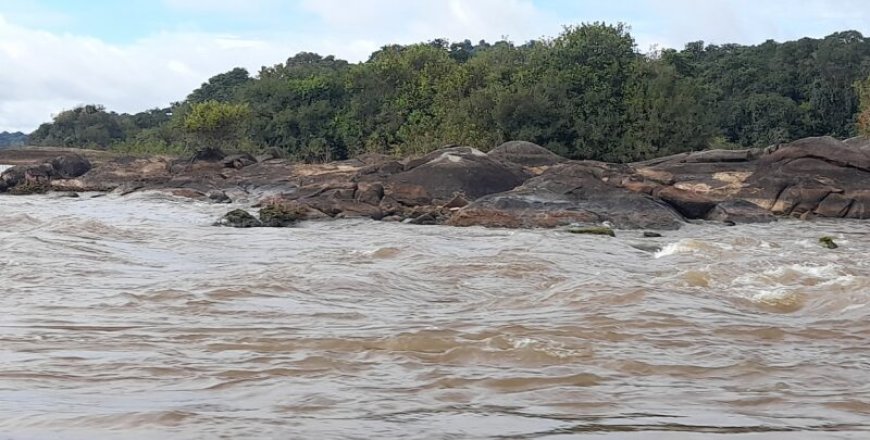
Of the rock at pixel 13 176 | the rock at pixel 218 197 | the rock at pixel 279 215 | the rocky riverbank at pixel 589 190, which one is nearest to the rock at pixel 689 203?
the rocky riverbank at pixel 589 190

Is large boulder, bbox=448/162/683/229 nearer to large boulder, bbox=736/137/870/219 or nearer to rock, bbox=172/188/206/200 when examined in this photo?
large boulder, bbox=736/137/870/219

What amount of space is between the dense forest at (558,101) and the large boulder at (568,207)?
16.4 m

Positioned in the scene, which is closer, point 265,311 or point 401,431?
point 401,431

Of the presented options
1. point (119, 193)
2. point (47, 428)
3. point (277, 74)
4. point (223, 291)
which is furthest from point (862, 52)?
point (47, 428)

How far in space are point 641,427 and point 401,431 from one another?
1.33 m

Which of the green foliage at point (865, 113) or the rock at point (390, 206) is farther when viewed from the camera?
the green foliage at point (865, 113)

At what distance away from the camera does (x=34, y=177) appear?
44188 mm

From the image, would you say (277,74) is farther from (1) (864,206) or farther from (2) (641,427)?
(2) (641,427)

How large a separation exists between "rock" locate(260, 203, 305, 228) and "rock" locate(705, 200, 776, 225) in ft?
38.8

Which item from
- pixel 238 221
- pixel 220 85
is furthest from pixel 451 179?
pixel 220 85

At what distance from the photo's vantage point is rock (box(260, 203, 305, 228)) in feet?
78.0

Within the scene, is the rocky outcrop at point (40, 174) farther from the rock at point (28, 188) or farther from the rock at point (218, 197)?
the rock at point (218, 197)

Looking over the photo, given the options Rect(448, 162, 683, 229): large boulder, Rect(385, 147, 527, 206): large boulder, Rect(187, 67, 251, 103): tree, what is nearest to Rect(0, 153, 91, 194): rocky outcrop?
Rect(385, 147, 527, 206): large boulder

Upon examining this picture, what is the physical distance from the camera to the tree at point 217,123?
197 ft
